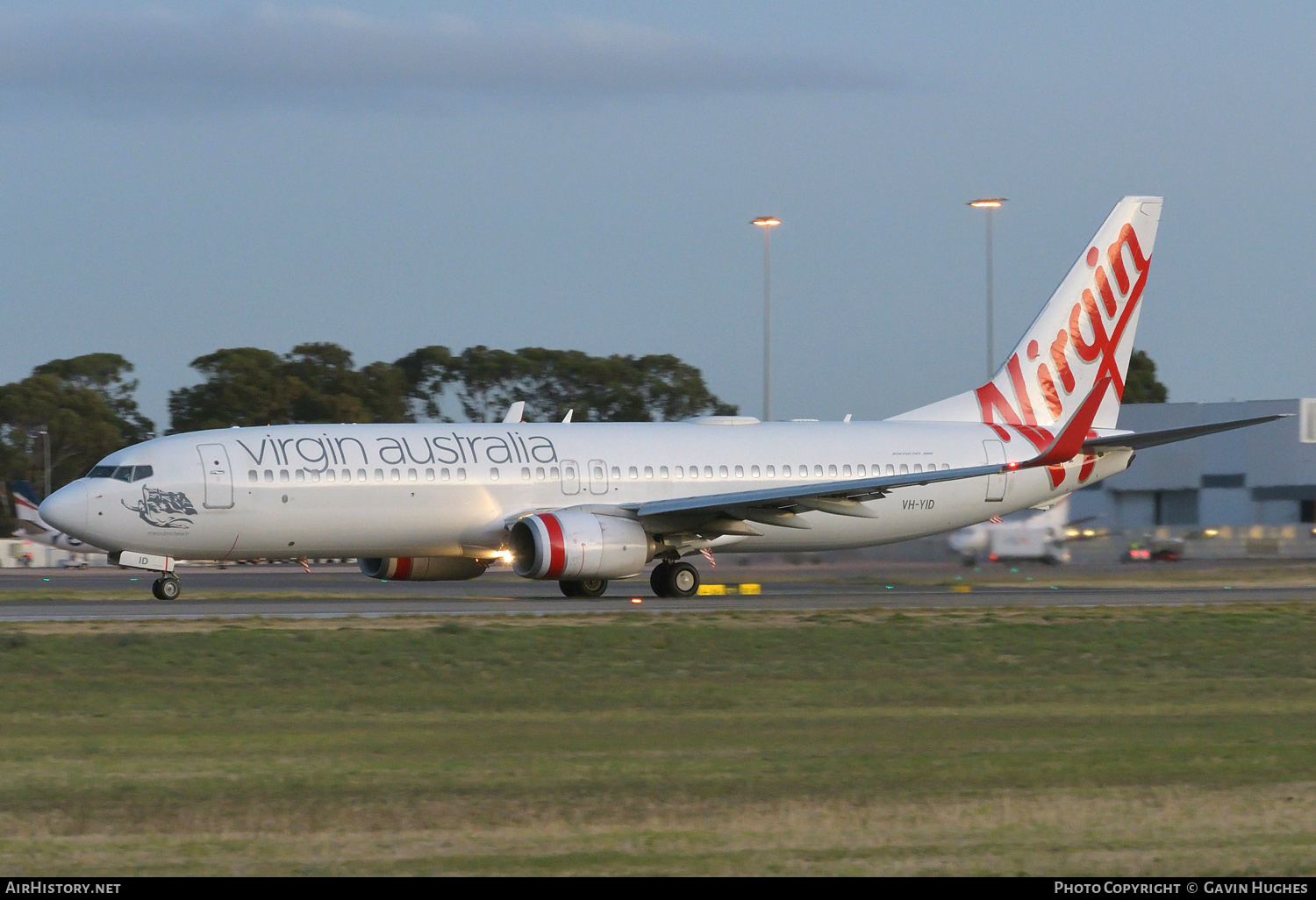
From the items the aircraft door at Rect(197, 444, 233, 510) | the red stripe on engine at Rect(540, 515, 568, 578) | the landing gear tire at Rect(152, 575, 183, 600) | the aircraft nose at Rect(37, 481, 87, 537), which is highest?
the aircraft door at Rect(197, 444, 233, 510)

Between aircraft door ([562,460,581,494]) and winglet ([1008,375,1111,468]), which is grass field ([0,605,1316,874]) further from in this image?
winglet ([1008,375,1111,468])

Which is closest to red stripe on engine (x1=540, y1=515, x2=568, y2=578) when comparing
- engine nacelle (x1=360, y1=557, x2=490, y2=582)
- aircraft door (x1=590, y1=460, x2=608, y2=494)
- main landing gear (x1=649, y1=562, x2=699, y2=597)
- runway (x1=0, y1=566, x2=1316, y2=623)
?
runway (x1=0, y1=566, x2=1316, y2=623)

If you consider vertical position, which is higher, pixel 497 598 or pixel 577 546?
pixel 577 546

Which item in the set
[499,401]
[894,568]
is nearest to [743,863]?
[894,568]

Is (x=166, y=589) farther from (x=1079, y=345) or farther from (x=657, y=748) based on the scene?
(x=1079, y=345)

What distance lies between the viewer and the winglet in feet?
119

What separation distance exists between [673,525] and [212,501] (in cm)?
872

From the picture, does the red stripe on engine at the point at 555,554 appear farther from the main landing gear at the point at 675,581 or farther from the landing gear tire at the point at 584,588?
the main landing gear at the point at 675,581

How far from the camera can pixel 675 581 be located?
35000 millimetres

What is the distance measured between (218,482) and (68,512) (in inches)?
107

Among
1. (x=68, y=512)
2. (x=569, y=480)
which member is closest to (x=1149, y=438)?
(x=569, y=480)

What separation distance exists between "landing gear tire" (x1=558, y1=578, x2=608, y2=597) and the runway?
34 centimetres

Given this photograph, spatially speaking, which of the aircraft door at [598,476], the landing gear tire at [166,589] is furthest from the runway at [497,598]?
the aircraft door at [598,476]

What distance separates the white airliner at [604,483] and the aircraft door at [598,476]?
4 centimetres
